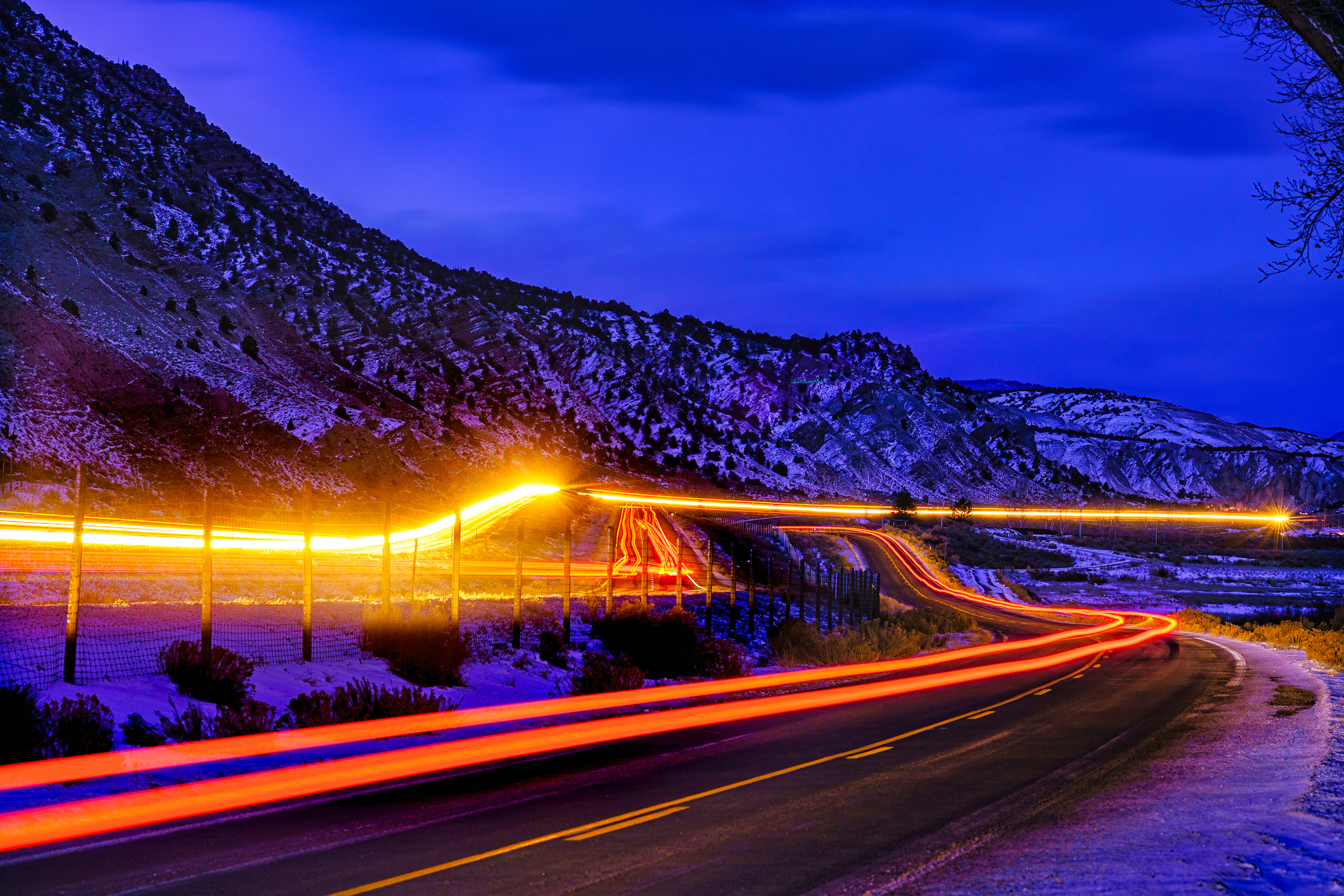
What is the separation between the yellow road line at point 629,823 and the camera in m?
8.47

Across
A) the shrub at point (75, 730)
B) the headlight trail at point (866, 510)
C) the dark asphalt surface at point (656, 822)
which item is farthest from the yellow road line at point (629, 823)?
the headlight trail at point (866, 510)

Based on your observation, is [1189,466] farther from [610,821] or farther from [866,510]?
[610,821]

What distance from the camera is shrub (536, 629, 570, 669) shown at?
21422 mm

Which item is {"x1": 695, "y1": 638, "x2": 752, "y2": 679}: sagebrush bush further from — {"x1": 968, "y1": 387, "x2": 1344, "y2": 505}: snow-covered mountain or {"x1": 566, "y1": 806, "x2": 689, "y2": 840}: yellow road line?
{"x1": 968, "y1": 387, "x2": 1344, "y2": 505}: snow-covered mountain

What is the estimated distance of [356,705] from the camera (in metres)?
14.7

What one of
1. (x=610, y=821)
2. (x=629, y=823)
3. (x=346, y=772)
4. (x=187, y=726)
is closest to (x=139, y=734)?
(x=187, y=726)

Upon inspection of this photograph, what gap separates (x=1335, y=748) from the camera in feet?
41.3

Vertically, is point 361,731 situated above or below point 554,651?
below

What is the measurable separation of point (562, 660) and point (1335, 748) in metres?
13.8

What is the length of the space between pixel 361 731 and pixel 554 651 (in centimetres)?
803

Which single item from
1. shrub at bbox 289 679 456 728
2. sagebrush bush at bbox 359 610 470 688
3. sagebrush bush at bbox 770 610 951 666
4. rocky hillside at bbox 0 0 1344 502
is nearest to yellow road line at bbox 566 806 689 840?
shrub at bbox 289 679 456 728

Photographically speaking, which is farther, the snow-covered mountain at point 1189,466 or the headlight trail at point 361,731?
the snow-covered mountain at point 1189,466

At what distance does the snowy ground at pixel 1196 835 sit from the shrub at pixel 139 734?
9467mm

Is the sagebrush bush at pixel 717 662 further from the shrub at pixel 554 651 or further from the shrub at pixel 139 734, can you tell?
the shrub at pixel 139 734
